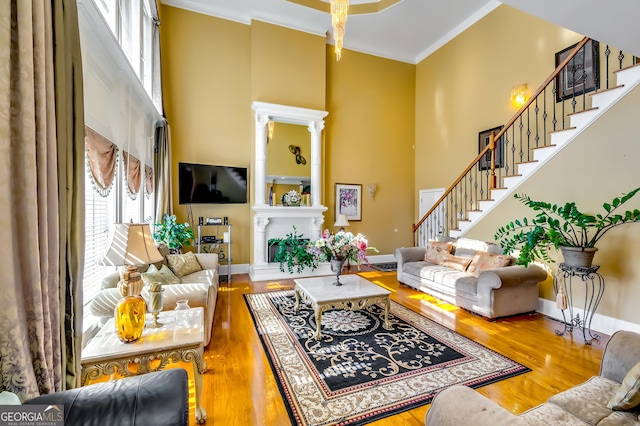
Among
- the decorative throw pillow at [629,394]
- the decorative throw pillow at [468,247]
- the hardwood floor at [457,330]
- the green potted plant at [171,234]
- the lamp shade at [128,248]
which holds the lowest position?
the hardwood floor at [457,330]

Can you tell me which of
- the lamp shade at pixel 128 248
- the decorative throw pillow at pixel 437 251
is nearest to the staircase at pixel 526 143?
the decorative throw pillow at pixel 437 251

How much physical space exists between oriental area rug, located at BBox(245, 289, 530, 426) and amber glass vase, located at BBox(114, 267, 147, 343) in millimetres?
1213

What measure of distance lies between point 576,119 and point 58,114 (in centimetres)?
527

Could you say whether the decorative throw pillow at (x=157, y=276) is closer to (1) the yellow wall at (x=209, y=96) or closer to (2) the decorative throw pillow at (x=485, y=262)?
(1) the yellow wall at (x=209, y=96)

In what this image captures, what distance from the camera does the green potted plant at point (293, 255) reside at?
5852 mm

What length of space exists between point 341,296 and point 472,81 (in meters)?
6.12

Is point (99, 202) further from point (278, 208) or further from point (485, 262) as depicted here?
point (485, 262)

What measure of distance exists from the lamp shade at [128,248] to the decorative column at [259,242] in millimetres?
4030

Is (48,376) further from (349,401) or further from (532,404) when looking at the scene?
(532,404)

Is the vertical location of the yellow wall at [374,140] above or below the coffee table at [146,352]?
above

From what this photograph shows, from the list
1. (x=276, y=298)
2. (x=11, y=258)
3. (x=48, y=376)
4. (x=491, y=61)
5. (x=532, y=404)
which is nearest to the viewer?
(x=11, y=258)

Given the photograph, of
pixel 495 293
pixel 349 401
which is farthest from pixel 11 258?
pixel 495 293

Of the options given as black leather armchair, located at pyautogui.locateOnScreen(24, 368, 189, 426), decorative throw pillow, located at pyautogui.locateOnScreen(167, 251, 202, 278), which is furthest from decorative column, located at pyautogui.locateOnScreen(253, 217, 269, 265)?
black leather armchair, located at pyautogui.locateOnScreen(24, 368, 189, 426)

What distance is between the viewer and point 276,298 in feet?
14.9
